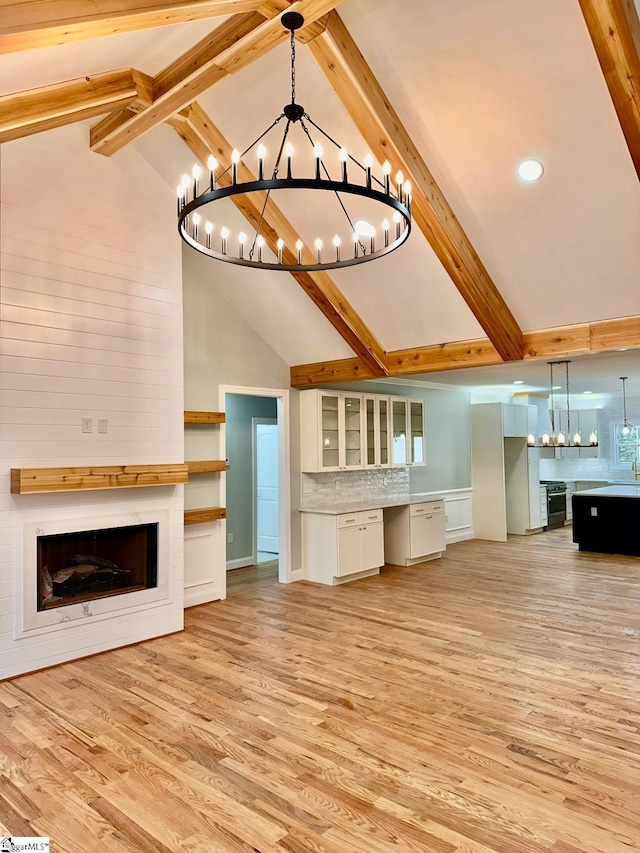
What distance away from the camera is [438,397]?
9.00 meters

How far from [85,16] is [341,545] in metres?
5.19

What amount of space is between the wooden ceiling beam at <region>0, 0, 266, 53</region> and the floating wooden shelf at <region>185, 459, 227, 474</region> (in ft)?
12.0

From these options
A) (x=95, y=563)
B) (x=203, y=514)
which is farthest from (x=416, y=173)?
(x=95, y=563)

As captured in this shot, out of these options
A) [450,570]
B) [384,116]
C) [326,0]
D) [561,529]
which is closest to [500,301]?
[384,116]

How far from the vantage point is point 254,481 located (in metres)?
7.52

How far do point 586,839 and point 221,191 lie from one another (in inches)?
117

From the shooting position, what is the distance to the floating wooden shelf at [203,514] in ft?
18.3

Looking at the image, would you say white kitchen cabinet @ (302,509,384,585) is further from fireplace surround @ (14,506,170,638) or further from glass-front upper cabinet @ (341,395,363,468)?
fireplace surround @ (14,506,170,638)

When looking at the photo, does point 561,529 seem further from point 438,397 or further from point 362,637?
point 362,637

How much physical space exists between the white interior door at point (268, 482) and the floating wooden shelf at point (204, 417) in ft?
7.14

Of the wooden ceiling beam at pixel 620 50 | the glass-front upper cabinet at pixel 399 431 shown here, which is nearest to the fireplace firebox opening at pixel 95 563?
the glass-front upper cabinet at pixel 399 431

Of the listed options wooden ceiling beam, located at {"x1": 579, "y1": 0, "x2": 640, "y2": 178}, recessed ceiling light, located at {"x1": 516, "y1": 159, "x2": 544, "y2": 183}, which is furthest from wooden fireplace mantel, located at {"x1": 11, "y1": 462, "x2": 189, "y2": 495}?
wooden ceiling beam, located at {"x1": 579, "y1": 0, "x2": 640, "y2": 178}

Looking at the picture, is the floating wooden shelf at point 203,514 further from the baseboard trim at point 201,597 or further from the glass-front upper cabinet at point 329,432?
the glass-front upper cabinet at point 329,432

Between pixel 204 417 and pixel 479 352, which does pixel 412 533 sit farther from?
pixel 204 417
